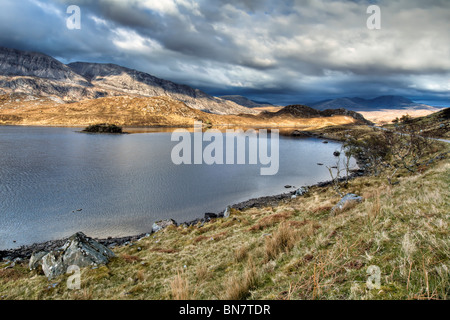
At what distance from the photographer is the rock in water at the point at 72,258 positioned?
7.65 m

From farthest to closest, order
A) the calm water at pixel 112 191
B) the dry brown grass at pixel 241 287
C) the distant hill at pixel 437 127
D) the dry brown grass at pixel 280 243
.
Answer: the distant hill at pixel 437 127
the calm water at pixel 112 191
the dry brown grass at pixel 280 243
the dry brown grass at pixel 241 287

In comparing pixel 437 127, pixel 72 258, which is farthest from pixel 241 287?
pixel 437 127

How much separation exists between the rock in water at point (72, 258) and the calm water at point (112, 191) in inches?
242

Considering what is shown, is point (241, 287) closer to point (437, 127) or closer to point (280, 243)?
point (280, 243)

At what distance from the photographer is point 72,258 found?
308 inches

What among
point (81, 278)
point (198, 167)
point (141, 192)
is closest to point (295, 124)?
point (198, 167)

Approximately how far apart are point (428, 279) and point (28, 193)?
26.8m

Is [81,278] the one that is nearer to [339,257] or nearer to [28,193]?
[339,257]

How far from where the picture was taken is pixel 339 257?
434 centimetres

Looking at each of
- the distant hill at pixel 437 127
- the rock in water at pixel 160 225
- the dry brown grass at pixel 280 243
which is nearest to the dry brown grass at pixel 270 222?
the dry brown grass at pixel 280 243

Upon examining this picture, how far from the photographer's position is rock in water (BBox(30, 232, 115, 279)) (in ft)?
25.1

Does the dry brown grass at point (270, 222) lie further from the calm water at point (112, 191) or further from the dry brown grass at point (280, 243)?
the calm water at point (112, 191)

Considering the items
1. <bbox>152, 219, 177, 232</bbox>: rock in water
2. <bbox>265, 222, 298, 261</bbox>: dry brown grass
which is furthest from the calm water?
<bbox>265, 222, 298, 261</bbox>: dry brown grass

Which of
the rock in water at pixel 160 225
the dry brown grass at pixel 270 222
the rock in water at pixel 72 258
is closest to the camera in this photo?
the rock in water at pixel 72 258
